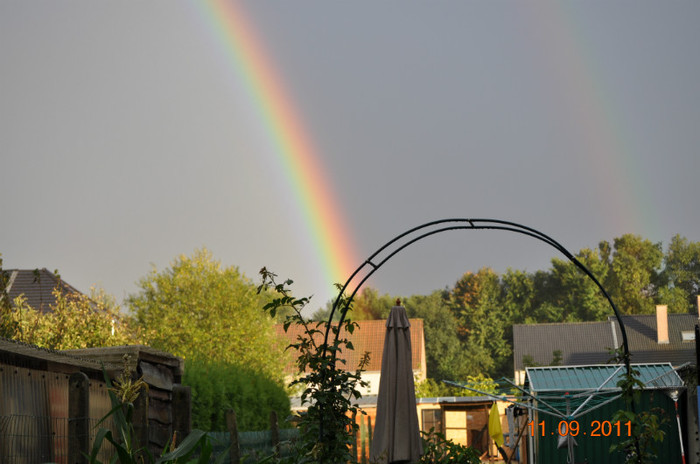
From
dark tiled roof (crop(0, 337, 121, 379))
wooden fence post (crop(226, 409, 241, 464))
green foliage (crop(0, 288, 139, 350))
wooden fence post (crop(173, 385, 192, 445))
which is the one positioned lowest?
wooden fence post (crop(226, 409, 241, 464))

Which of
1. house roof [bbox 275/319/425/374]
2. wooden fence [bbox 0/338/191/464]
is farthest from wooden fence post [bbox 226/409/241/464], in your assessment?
house roof [bbox 275/319/425/374]

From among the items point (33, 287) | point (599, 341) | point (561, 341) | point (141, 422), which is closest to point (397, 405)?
point (141, 422)

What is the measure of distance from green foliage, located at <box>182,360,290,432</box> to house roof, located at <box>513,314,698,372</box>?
105ft

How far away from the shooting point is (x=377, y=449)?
8125 mm

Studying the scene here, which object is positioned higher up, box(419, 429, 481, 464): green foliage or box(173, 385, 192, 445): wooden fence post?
box(173, 385, 192, 445): wooden fence post

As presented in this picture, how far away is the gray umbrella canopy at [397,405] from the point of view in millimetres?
8062

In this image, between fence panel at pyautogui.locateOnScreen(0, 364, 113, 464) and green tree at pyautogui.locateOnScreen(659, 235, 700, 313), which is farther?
green tree at pyautogui.locateOnScreen(659, 235, 700, 313)

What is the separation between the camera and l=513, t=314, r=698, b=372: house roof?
142ft

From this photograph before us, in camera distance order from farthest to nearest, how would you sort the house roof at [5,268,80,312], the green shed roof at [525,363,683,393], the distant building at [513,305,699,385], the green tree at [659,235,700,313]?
the green tree at [659,235,700,313], the distant building at [513,305,699,385], the house roof at [5,268,80,312], the green shed roof at [525,363,683,393]

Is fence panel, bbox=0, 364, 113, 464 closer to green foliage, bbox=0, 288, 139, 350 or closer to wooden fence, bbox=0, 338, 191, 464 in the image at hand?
wooden fence, bbox=0, 338, 191, 464

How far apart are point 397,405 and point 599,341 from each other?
41754 millimetres

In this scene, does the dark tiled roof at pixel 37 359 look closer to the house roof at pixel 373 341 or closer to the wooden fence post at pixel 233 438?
the wooden fence post at pixel 233 438

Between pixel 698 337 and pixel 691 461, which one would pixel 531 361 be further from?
pixel 698 337

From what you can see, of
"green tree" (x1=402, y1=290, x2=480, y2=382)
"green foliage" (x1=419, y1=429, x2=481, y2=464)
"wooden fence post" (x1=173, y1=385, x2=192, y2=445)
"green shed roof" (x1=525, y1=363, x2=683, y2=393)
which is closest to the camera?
"wooden fence post" (x1=173, y1=385, x2=192, y2=445)
